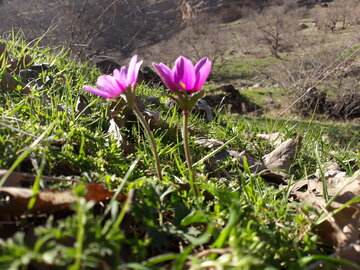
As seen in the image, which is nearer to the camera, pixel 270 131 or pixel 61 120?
pixel 61 120

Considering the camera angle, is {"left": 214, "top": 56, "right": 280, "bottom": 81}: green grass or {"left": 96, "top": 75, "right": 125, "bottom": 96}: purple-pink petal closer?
{"left": 96, "top": 75, "right": 125, "bottom": 96}: purple-pink petal

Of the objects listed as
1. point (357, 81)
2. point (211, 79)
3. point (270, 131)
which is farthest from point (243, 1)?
point (270, 131)

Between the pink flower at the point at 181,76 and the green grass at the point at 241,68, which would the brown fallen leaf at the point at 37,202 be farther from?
the green grass at the point at 241,68

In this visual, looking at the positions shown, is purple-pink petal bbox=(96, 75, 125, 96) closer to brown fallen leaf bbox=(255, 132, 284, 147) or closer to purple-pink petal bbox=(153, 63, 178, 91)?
purple-pink petal bbox=(153, 63, 178, 91)

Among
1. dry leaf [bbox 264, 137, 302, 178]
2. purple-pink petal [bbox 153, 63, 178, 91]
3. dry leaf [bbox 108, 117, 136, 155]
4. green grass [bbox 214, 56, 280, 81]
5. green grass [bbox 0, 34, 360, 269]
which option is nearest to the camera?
green grass [bbox 0, 34, 360, 269]

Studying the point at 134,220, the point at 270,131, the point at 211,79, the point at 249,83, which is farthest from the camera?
the point at 211,79

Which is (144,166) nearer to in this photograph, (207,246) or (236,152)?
(207,246)

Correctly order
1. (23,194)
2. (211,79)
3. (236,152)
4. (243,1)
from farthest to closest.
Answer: (243,1), (211,79), (236,152), (23,194)

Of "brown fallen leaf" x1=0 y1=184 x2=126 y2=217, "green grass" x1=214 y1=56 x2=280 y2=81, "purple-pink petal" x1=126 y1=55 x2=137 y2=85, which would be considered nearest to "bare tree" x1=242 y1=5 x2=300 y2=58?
"green grass" x1=214 y1=56 x2=280 y2=81
